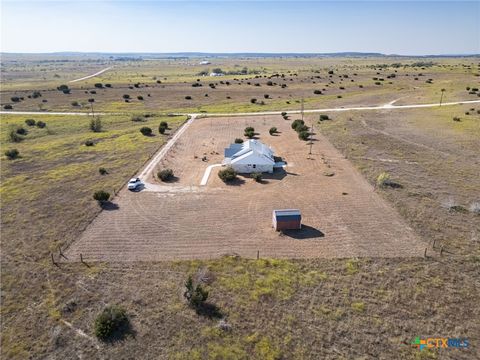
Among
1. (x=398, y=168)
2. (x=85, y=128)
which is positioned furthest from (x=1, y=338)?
(x=85, y=128)

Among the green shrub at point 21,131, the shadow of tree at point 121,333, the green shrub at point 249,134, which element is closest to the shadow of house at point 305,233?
the shadow of tree at point 121,333

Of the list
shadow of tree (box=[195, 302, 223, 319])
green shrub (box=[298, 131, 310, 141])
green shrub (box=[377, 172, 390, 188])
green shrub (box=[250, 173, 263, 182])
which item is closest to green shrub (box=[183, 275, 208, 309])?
shadow of tree (box=[195, 302, 223, 319])

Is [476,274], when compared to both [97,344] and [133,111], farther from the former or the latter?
[133,111]

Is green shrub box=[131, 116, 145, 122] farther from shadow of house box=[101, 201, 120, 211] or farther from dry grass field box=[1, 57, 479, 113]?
shadow of house box=[101, 201, 120, 211]

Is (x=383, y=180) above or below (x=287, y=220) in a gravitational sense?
above

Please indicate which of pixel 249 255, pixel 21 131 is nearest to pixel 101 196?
pixel 249 255

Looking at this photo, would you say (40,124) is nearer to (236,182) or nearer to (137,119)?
(137,119)
